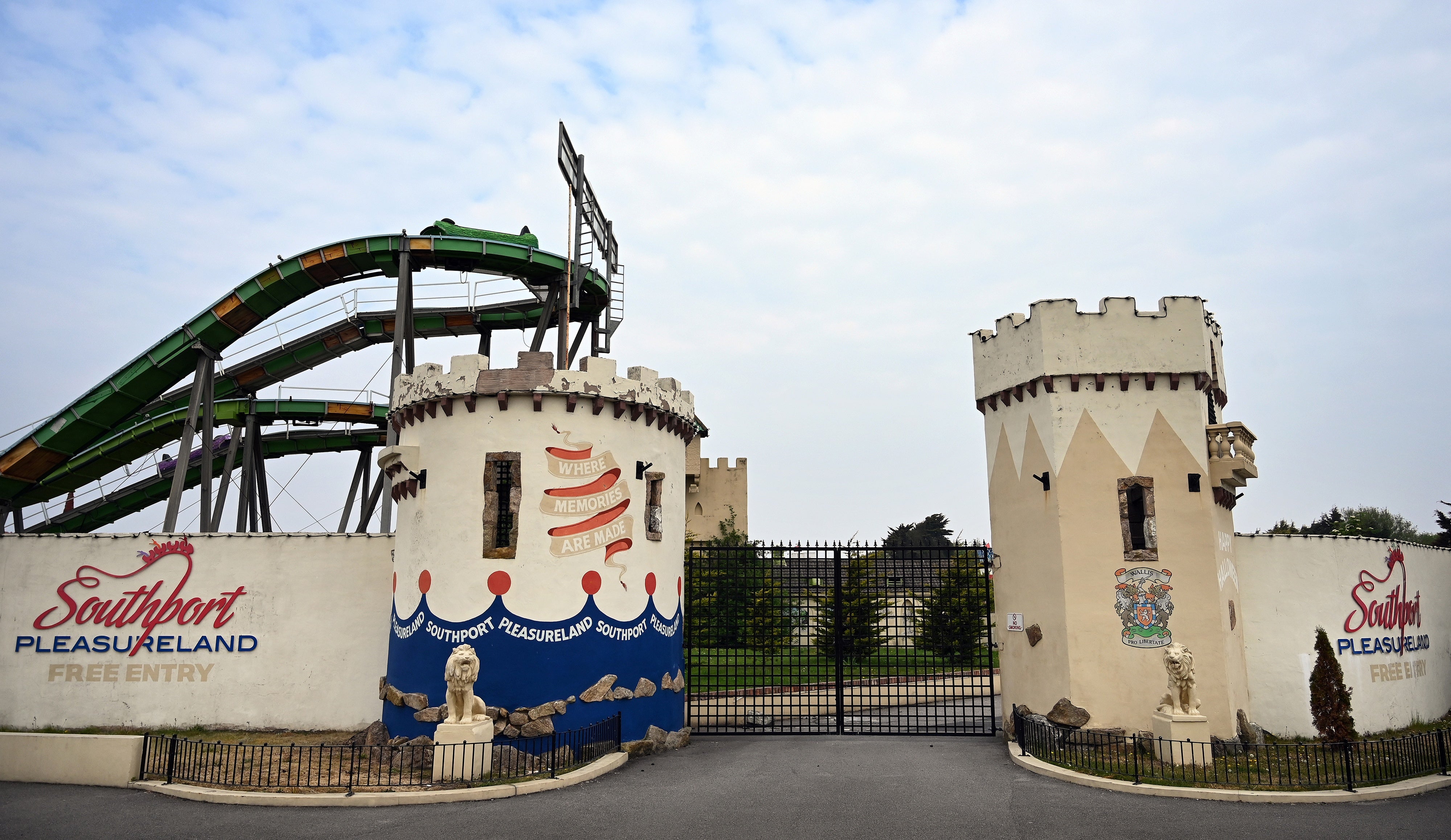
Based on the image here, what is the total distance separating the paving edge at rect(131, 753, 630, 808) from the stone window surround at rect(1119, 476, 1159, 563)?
984 cm

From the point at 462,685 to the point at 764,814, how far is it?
4673mm

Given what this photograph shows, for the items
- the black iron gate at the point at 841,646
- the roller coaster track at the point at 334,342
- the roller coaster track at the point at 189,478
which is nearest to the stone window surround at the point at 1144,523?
the black iron gate at the point at 841,646

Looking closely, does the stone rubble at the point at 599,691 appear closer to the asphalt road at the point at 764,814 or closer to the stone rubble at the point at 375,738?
the asphalt road at the point at 764,814

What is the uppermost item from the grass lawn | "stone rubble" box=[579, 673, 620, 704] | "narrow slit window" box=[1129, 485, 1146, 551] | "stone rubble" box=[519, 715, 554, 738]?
"narrow slit window" box=[1129, 485, 1146, 551]

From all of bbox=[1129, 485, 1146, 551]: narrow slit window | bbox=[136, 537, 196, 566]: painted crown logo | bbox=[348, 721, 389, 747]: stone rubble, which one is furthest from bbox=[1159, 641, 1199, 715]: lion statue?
bbox=[136, 537, 196, 566]: painted crown logo

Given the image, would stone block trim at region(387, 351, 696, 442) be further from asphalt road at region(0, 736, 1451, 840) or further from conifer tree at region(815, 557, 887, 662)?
conifer tree at region(815, 557, 887, 662)

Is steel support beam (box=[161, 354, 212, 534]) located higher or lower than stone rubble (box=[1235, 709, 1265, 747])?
higher

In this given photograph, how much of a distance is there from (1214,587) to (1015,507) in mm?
3392

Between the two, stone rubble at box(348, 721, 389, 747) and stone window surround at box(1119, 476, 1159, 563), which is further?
stone window surround at box(1119, 476, 1159, 563)

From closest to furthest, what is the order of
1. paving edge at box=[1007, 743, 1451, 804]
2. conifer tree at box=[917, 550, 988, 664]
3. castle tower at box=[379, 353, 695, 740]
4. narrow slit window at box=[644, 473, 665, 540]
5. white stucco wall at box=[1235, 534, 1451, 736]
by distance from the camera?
paving edge at box=[1007, 743, 1451, 804]
castle tower at box=[379, 353, 695, 740]
narrow slit window at box=[644, 473, 665, 540]
white stucco wall at box=[1235, 534, 1451, 736]
conifer tree at box=[917, 550, 988, 664]

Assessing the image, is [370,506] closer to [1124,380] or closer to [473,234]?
[473,234]

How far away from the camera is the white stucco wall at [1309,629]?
1590 centimetres

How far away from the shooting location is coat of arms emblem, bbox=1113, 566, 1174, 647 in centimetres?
1435

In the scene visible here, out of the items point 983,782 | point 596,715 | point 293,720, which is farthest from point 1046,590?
point 293,720
